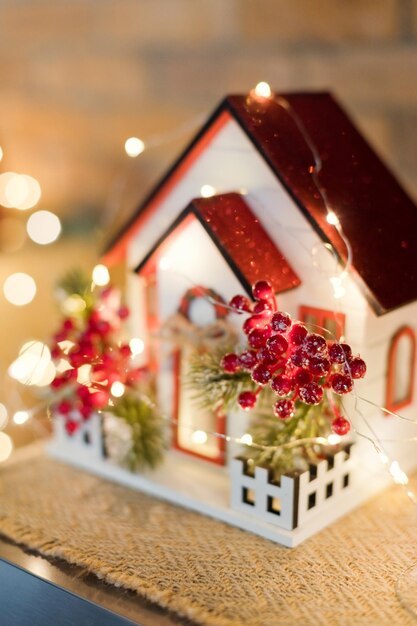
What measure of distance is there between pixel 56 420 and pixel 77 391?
0.13 meters

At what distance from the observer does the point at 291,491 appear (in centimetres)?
86

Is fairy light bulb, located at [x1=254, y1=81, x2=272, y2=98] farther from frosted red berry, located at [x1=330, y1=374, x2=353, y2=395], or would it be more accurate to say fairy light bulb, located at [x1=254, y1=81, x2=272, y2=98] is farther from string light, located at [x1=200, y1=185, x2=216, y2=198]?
frosted red berry, located at [x1=330, y1=374, x2=353, y2=395]

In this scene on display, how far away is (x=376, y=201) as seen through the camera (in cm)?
99

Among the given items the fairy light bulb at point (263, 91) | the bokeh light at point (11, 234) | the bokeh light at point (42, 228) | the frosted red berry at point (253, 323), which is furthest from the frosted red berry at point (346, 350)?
the bokeh light at point (11, 234)

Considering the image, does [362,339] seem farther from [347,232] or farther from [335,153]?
[335,153]

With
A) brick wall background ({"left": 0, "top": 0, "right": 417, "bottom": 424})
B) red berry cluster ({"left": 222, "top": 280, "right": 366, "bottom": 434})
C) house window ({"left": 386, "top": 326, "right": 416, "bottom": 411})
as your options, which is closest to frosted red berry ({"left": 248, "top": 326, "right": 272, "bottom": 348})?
red berry cluster ({"left": 222, "top": 280, "right": 366, "bottom": 434})

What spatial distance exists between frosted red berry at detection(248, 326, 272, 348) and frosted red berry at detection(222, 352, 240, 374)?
0.04 metres

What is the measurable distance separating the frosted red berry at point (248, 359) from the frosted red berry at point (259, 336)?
12 millimetres

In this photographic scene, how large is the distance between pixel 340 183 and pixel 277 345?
0.88 feet

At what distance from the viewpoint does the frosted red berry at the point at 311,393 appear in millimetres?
800

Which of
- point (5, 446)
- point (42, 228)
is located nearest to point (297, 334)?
point (5, 446)

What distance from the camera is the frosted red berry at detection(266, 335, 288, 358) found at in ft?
2.65

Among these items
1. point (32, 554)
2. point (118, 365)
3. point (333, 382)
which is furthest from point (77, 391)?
point (333, 382)

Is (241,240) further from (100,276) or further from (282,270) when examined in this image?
(100,276)
